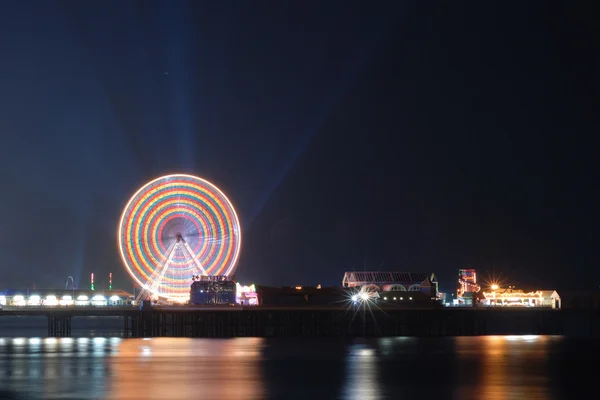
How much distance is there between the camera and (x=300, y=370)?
70312mm

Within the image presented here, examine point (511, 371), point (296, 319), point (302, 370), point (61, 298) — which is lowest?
point (511, 371)

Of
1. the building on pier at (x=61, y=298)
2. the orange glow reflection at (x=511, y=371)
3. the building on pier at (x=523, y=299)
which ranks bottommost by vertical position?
the orange glow reflection at (x=511, y=371)

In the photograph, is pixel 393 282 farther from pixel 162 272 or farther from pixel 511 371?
pixel 511 371

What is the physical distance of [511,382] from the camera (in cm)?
6469

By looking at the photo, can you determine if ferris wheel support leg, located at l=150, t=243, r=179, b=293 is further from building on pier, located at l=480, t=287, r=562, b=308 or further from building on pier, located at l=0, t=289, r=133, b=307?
building on pier, located at l=480, t=287, r=562, b=308

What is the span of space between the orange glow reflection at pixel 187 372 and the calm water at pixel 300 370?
6 centimetres

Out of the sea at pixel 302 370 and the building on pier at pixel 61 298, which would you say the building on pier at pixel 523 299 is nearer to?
the sea at pixel 302 370

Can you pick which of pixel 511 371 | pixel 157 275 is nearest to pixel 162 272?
pixel 157 275

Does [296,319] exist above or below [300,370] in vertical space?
above

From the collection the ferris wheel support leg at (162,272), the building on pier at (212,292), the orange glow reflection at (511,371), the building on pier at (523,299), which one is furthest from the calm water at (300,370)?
the building on pier at (523,299)

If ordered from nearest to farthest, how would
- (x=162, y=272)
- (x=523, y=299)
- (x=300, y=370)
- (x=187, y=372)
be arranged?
1. (x=187, y=372)
2. (x=300, y=370)
3. (x=162, y=272)
4. (x=523, y=299)

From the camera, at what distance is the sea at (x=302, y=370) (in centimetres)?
5931

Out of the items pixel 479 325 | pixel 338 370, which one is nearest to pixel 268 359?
pixel 338 370

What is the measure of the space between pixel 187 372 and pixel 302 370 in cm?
742
